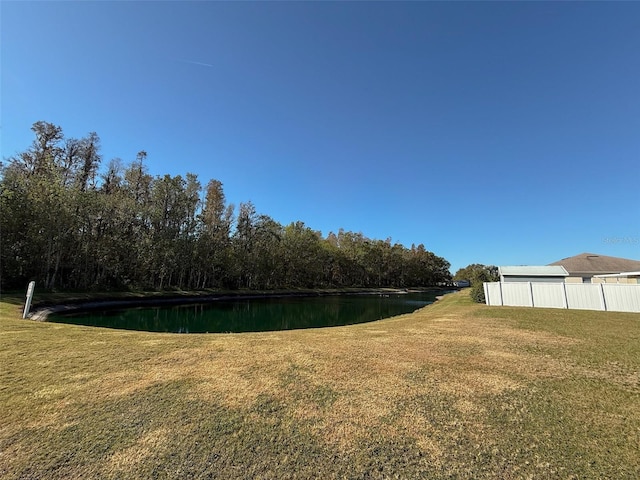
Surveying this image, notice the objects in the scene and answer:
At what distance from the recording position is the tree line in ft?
73.5

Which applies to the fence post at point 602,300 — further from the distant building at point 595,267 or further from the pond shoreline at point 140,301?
the pond shoreline at point 140,301

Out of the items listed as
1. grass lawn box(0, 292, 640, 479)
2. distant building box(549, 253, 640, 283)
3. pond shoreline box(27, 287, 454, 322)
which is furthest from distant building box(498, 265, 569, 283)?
pond shoreline box(27, 287, 454, 322)

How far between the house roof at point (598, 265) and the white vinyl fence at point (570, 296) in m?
20.4

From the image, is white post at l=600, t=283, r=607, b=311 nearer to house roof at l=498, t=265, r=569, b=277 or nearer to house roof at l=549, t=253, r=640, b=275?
house roof at l=498, t=265, r=569, b=277

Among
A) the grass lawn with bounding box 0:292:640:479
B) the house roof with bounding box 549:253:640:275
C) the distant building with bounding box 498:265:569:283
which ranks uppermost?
the house roof with bounding box 549:253:640:275

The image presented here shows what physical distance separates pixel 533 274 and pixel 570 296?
12.9 metres

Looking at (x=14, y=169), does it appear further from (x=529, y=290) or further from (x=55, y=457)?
(x=529, y=290)

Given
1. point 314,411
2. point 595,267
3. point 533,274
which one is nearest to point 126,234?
point 314,411

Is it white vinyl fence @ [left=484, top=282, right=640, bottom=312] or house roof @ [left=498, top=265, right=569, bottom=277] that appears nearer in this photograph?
white vinyl fence @ [left=484, top=282, right=640, bottom=312]

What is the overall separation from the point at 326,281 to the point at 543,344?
2262 inches

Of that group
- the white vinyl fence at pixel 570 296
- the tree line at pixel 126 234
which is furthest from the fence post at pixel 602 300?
the tree line at pixel 126 234

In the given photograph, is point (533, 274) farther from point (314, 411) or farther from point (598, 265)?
point (314, 411)

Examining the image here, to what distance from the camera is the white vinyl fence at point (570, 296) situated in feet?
43.0

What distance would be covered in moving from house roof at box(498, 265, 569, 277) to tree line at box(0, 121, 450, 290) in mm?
30983
